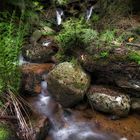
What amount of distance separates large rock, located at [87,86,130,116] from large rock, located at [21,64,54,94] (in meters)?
1.32

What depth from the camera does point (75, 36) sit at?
7.09m

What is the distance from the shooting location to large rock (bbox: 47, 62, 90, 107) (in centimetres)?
614

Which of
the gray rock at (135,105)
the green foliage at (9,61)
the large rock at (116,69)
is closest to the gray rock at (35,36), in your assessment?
the large rock at (116,69)

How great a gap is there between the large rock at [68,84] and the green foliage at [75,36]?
2.84ft

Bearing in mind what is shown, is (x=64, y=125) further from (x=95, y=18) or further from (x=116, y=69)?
(x=95, y=18)

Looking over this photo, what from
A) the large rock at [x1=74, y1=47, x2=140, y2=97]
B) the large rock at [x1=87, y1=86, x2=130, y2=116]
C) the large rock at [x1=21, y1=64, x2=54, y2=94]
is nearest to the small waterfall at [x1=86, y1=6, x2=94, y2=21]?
the large rock at [x1=21, y1=64, x2=54, y2=94]

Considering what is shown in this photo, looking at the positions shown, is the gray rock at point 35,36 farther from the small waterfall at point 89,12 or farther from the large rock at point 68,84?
the large rock at point 68,84

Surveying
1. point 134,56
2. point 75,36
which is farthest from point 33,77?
point 134,56

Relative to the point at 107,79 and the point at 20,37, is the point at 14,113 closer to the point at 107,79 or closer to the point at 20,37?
the point at 20,37

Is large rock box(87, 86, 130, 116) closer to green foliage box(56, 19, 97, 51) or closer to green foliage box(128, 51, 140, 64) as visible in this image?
green foliage box(128, 51, 140, 64)

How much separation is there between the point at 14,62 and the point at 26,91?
4.00 feet

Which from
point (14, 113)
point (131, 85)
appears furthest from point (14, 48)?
point (131, 85)

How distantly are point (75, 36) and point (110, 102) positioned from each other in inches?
78.4

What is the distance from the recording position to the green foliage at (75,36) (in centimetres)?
696
